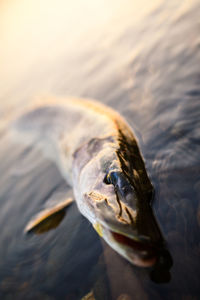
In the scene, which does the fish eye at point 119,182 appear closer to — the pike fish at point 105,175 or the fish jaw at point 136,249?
the pike fish at point 105,175

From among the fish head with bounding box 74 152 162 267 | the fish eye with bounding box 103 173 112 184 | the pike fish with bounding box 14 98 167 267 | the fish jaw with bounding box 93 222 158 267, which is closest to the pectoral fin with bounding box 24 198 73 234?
the pike fish with bounding box 14 98 167 267

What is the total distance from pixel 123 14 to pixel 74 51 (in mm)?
2169

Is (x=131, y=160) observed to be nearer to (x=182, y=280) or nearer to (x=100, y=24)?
(x=182, y=280)

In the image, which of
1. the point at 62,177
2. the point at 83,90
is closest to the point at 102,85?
the point at 83,90

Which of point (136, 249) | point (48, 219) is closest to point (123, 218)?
point (136, 249)

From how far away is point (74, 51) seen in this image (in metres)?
7.99

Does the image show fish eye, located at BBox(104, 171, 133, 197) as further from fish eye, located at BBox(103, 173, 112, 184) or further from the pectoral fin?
the pectoral fin

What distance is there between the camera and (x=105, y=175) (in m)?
2.10

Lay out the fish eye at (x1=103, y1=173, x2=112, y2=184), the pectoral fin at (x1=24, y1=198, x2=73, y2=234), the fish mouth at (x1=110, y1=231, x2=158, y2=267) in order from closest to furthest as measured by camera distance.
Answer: the fish mouth at (x1=110, y1=231, x2=158, y2=267) → the fish eye at (x1=103, y1=173, x2=112, y2=184) → the pectoral fin at (x1=24, y1=198, x2=73, y2=234)

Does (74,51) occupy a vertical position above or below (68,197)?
above

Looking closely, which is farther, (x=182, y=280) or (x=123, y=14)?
(x=123, y=14)

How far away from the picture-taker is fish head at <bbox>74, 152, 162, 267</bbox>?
1.46m

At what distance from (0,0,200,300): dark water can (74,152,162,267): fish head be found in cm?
22

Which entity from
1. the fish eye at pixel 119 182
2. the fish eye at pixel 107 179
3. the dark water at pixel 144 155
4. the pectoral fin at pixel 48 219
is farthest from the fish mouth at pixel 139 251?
the pectoral fin at pixel 48 219
